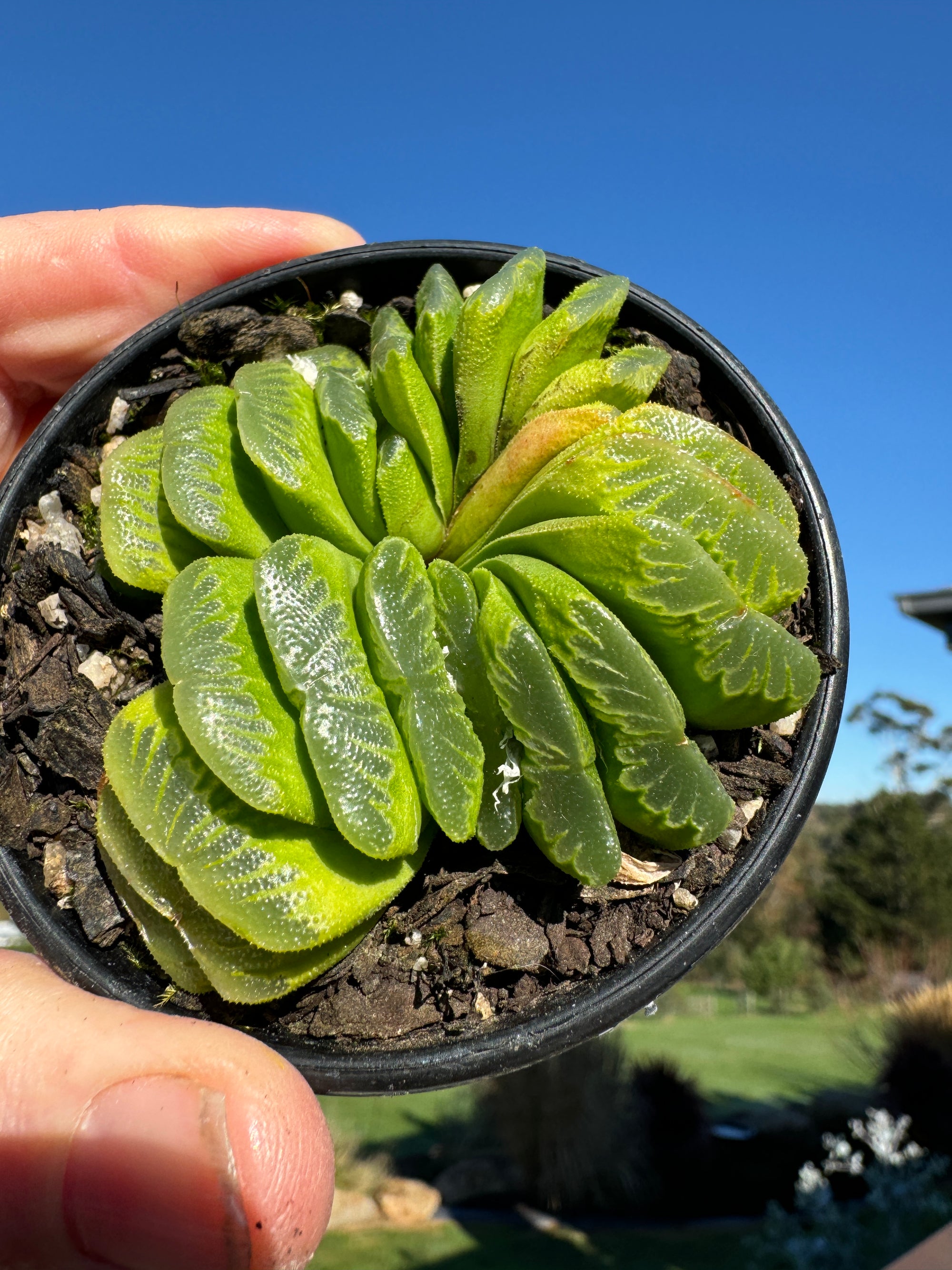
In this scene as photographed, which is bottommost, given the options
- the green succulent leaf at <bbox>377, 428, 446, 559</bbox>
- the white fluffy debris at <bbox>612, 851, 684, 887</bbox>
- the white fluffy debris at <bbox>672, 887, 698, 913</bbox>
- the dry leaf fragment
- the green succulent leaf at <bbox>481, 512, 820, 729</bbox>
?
the dry leaf fragment

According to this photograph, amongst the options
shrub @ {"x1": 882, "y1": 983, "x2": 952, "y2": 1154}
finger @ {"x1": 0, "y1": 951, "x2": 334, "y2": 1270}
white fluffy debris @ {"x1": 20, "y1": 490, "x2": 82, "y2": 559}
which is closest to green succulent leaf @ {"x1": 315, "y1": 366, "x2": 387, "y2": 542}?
white fluffy debris @ {"x1": 20, "y1": 490, "x2": 82, "y2": 559}

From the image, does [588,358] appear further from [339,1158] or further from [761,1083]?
[761,1083]

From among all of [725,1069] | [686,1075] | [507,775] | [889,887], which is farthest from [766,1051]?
[507,775]

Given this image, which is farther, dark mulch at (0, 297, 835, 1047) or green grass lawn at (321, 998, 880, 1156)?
green grass lawn at (321, 998, 880, 1156)

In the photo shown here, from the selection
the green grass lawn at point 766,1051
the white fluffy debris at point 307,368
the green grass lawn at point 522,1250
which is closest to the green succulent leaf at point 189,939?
the white fluffy debris at point 307,368

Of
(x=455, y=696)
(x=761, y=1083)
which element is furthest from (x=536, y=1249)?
(x=455, y=696)

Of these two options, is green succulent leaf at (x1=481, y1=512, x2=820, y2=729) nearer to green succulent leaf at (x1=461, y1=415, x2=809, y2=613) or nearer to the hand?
green succulent leaf at (x1=461, y1=415, x2=809, y2=613)
